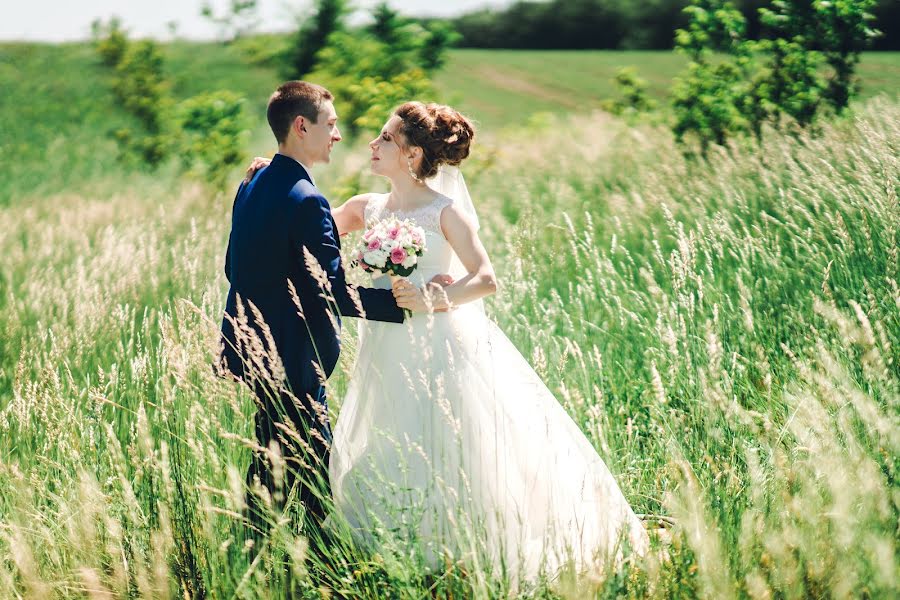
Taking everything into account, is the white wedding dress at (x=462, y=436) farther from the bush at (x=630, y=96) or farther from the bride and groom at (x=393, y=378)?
the bush at (x=630, y=96)

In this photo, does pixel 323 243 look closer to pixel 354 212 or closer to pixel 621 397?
pixel 354 212

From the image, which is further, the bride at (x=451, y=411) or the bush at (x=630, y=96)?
the bush at (x=630, y=96)

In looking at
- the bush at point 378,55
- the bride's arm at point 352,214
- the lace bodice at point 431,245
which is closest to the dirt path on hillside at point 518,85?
the bush at point 378,55

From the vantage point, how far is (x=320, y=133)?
308 cm

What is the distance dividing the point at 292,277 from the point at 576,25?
6273cm

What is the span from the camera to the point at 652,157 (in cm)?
866

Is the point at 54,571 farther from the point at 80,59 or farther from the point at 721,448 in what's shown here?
the point at 80,59

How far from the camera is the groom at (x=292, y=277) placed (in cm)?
294

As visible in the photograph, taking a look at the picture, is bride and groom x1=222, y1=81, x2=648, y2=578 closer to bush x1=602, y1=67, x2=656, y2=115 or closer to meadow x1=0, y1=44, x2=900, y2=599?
meadow x1=0, y1=44, x2=900, y2=599

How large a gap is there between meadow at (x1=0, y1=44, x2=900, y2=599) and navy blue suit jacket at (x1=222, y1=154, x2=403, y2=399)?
25cm

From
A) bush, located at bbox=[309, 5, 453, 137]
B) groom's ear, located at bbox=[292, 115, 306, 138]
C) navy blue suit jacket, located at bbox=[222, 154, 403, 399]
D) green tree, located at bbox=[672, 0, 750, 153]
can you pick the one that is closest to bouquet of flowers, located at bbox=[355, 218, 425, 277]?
navy blue suit jacket, located at bbox=[222, 154, 403, 399]

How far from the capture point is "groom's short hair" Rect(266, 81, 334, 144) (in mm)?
3033

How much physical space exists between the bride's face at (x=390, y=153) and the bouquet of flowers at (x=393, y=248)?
372 mm

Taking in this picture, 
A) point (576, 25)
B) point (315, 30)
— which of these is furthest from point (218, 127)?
point (576, 25)
